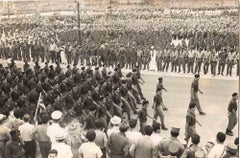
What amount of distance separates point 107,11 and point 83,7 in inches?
176

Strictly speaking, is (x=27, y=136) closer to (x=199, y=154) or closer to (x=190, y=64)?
(x=199, y=154)

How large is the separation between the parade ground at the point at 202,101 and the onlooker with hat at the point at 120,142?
3.26 m

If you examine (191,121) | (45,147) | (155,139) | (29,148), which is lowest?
(29,148)

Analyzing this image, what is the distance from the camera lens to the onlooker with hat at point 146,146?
6551 millimetres

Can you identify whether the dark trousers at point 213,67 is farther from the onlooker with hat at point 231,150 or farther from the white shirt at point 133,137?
the onlooker with hat at point 231,150

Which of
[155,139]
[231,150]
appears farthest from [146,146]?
[231,150]

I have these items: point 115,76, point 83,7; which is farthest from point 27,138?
point 83,7

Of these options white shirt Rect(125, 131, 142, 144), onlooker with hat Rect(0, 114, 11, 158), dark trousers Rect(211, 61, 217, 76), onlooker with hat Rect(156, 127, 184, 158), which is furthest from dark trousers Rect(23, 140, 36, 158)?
dark trousers Rect(211, 61, 217, 76)

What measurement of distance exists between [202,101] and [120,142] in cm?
728

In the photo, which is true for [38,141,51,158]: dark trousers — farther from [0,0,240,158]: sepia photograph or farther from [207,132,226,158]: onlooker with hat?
[207,132,226,158]: onlooker with hat

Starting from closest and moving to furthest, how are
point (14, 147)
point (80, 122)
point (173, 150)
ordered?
point (173, 150) < point (14, 147) < point (80, 122)

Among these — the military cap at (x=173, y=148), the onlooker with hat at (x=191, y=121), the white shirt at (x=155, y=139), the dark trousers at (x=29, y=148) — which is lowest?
the dark trousers at (x=29, y=148)

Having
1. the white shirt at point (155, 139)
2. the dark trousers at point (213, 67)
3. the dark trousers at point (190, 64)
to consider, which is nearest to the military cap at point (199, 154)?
the white shirt at point (155, 139)

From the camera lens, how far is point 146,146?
655 cm
